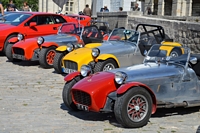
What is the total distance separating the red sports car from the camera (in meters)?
15.4

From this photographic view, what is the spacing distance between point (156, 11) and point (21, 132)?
2353 cm

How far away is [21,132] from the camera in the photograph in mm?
6754

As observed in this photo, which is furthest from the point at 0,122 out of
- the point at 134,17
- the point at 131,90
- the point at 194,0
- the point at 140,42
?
the point at 194,0

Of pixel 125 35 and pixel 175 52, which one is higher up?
pixel 125 35

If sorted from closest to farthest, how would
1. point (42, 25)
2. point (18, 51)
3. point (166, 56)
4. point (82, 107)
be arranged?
point (82, 107) < point (166, 56) < point (18, 51) < point (42, 25)

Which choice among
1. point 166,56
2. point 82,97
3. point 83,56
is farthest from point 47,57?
point 82,97

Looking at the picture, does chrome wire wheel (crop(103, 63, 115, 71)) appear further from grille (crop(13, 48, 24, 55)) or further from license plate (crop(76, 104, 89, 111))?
grille (crop(13, 48, 24, 55))

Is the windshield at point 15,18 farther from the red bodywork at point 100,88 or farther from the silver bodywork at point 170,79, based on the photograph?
the red bodywork at point 100,88

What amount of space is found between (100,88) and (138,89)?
24.1 inches

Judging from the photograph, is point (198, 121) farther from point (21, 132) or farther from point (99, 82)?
point (21, 132)

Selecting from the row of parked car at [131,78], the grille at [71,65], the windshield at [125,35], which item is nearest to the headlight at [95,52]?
the row of parked car at [131,78]

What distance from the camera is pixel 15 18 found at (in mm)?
16406

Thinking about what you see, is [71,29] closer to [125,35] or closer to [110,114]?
[125,35]

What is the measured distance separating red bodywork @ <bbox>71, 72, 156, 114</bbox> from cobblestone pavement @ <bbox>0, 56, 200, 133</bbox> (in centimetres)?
35
